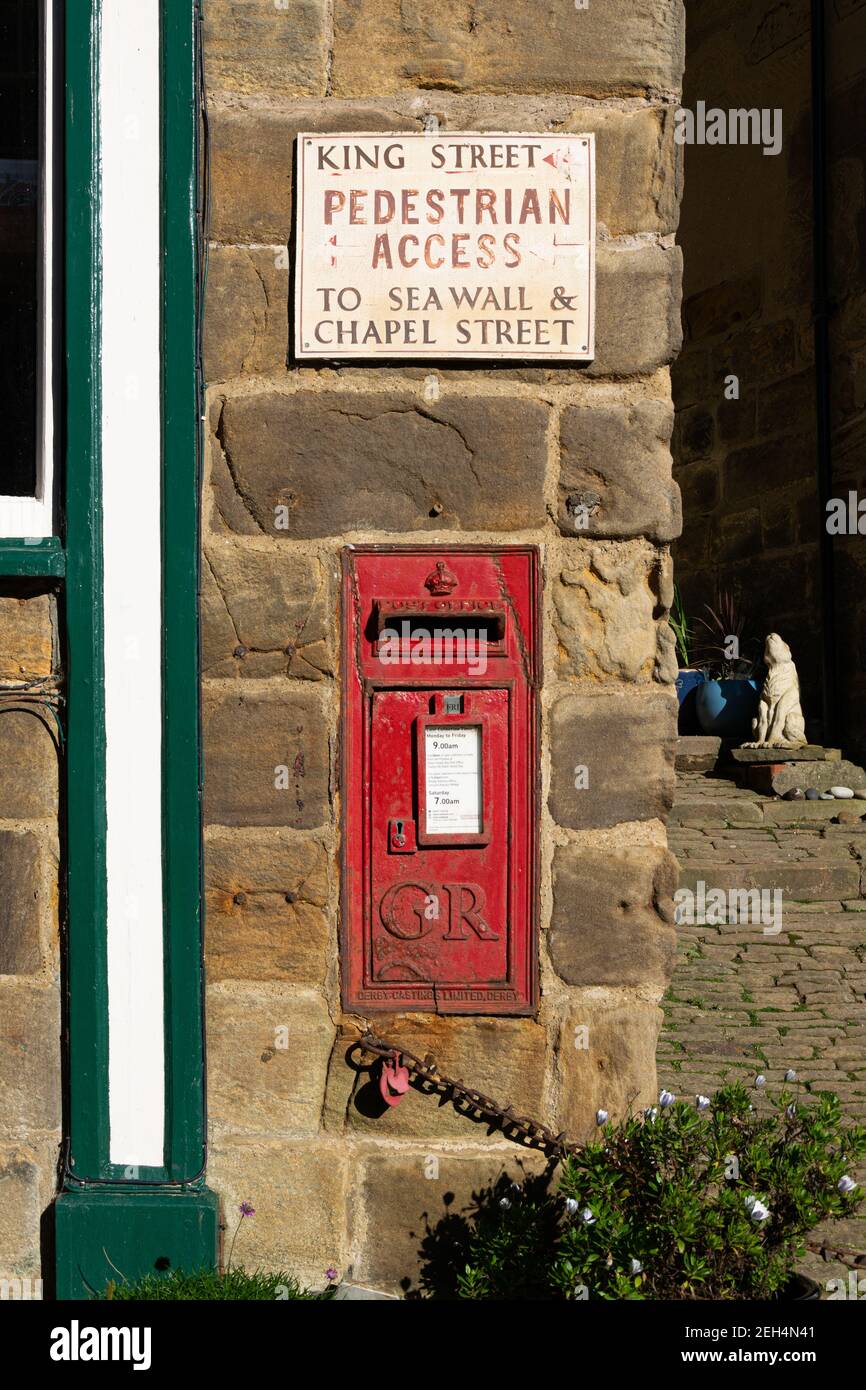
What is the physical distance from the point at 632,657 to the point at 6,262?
182cm

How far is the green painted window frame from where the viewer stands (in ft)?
9.71

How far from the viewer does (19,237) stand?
321 cm

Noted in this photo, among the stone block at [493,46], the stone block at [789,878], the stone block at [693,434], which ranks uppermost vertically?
the stone block at [693,434]

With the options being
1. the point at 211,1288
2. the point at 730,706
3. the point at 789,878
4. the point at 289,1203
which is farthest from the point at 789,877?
the point at 211,1288

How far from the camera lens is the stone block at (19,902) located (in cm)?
302

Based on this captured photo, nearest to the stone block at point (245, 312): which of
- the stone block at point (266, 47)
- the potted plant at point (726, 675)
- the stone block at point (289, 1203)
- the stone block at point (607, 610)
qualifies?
the stone block at point (266, 47)

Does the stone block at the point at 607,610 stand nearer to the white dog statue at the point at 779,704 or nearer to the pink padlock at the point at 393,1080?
the pink padlock at the point at 393,1080

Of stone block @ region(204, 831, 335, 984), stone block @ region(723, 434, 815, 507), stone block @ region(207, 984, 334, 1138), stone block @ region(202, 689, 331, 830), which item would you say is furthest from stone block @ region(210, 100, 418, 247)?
stone block @ region(723, 434, 815, 507)

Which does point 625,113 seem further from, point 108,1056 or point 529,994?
point 108,1056

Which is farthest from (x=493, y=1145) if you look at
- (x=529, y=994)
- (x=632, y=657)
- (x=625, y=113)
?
(x=625, y=113)

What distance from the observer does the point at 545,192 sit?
116 inches

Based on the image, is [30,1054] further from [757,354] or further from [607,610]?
[757,354]

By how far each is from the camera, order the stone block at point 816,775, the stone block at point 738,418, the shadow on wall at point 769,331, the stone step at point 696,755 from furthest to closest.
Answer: the stone block at point 738,418, the shadow on wall at point 769,331, the stone step at point 696,755, the stone block at point 816,775

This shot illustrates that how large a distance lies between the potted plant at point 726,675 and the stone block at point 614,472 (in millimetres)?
5210
